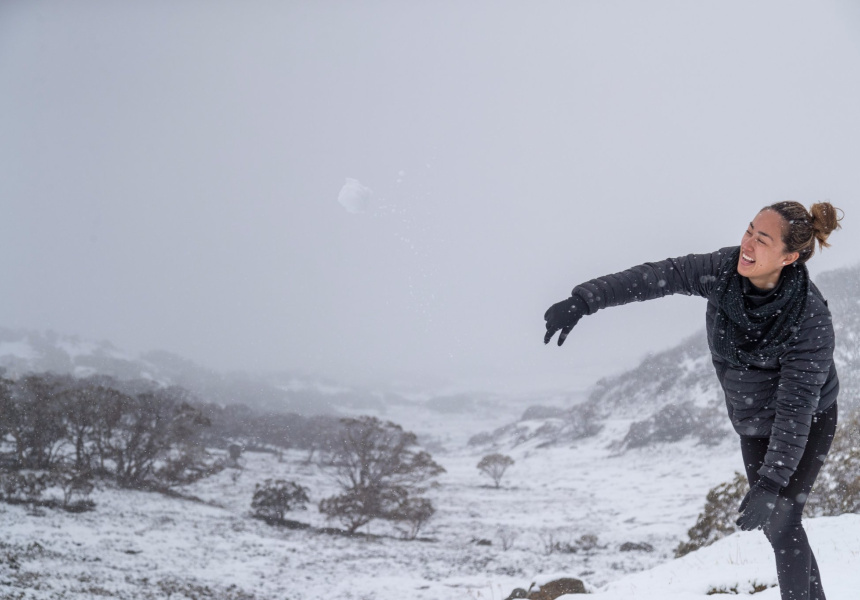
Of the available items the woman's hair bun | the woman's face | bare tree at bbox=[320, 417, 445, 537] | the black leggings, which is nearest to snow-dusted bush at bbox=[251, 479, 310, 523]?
bare tree at bbox=[320, 417, 445, 537]

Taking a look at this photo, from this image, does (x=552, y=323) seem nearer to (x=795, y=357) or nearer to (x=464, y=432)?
(x=795, y=357)

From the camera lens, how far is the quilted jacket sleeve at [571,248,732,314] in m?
2.25

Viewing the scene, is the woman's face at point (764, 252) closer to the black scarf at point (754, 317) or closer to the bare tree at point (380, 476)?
the black scarf at point (754, 317)

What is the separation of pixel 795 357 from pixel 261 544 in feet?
56.7

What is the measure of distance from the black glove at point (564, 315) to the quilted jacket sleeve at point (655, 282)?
50mm

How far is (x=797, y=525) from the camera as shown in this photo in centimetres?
209

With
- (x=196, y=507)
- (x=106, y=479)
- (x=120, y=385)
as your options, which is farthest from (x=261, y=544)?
(x=120, y=385)

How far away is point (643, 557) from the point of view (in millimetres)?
13844

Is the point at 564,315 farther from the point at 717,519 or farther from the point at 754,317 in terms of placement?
the point at 717,519

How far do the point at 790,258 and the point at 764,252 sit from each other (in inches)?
4.3

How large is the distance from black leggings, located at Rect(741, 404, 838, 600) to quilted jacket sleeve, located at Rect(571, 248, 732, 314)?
78 cm

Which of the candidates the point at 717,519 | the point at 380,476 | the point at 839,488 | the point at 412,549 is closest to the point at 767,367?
the point at 839,488

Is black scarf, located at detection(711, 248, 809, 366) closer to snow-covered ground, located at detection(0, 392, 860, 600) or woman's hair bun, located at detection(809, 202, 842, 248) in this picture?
woman's hair bun, located at detection(809, 202, 842, 248)

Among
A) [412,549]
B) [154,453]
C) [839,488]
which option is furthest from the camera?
[154,453]
